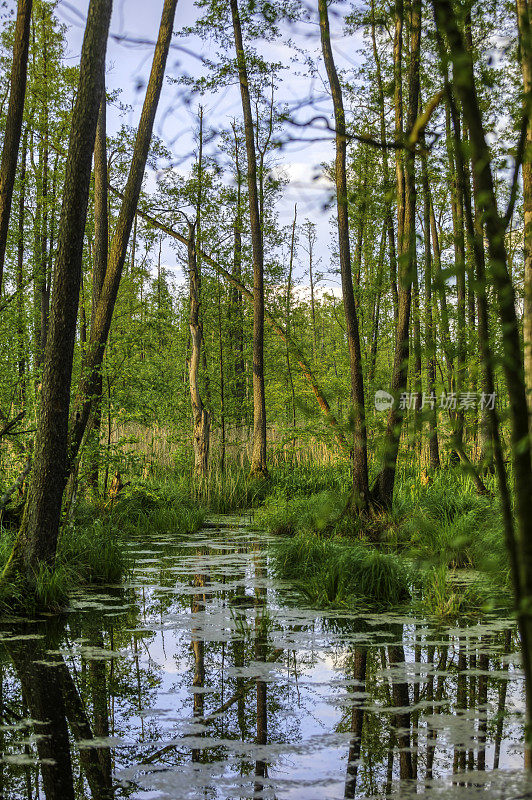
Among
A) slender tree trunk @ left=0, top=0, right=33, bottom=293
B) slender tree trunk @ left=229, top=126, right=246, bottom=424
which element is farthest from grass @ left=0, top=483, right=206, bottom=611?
slender tree trunk @ left=229, top=126, right=246, bottom=424

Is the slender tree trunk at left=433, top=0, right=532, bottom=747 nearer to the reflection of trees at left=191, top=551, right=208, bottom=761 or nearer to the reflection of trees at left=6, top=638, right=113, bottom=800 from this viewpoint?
the reflection of trees at left=6, top=638, right=113, bottom=800

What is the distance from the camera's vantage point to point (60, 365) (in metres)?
5.77

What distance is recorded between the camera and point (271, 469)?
15.4m

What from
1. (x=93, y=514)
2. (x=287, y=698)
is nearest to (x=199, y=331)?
(x=93, y=514)

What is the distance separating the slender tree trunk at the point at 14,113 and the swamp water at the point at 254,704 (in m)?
4.56

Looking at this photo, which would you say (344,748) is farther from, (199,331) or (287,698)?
(199,331)

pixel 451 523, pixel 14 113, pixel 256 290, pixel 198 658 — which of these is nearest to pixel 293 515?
pixel 451 523

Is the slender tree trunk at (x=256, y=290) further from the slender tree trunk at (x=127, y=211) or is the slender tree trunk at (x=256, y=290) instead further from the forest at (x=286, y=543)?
the slender tree trunk at (x=127, y=211)

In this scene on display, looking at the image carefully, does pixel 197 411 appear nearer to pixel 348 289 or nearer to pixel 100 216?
pixel 100 216

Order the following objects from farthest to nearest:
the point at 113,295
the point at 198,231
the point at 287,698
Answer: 1. the point at 198,231
2. the point at 113,295
3. the point at 287,698

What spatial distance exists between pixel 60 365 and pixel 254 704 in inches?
128

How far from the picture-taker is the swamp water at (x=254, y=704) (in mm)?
2699

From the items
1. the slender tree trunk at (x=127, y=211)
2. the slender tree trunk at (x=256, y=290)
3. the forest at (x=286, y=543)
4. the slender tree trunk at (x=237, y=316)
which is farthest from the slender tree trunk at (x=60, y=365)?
the slender tree trunk at (x=237, y=316)

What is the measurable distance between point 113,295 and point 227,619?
416 cm
